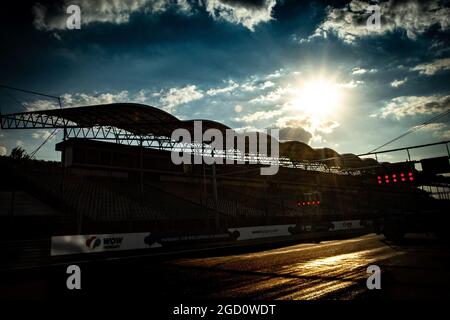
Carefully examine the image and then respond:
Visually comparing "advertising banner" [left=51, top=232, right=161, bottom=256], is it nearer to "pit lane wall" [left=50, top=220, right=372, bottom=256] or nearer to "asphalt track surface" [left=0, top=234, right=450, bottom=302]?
"pit lane wall" [left=50, top=220, right=372, bottom=256]

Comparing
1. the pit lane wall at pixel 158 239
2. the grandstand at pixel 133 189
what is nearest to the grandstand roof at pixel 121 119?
the grandstand at pixel 133 189

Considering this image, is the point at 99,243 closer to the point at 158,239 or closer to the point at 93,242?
the point at 93,242

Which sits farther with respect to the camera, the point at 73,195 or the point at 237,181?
the point at 237,181

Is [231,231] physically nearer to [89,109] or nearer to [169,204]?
[169,204]

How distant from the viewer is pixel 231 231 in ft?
81.3

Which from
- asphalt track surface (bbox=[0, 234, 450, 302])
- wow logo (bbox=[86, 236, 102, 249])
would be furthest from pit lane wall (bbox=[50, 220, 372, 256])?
asphalt track surface (bbox=[0, 234, 450, 302])

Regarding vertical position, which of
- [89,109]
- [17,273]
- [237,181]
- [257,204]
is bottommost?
[17,273]

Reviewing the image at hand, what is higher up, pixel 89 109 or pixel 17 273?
pixel 89 109

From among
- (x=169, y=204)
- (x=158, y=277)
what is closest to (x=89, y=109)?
(x=169, y=204)

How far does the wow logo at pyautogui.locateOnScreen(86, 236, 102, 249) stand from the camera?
631 inches

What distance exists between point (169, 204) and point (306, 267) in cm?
2081

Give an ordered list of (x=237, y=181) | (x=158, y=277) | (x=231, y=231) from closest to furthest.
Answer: (x=158, y=277), (x=231, y=231), (x=237, y=181)

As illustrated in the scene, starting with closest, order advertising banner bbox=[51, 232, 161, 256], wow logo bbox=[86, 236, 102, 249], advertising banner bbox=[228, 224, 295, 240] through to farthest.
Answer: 1. advertising banner bbox=[51, 232, 161, 256]
2. wow logo bbox=[86, 236, 102, 249]
3. advertising banner bbox=[228, 224, 295, 240]

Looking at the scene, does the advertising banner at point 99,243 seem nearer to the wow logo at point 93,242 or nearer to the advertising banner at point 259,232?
the wow logo at point 93,242
